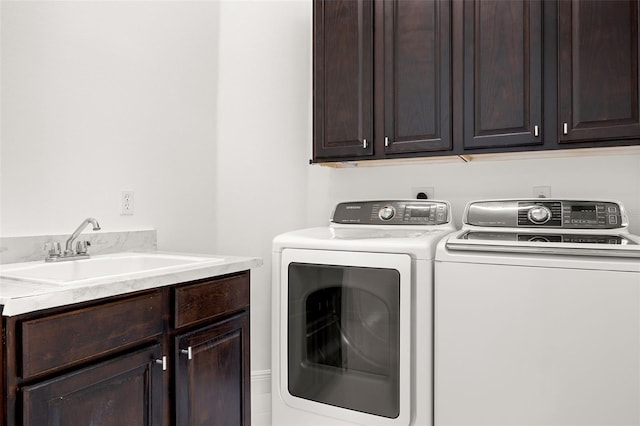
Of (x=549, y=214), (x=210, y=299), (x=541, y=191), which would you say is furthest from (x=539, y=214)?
(x=210, y=299)

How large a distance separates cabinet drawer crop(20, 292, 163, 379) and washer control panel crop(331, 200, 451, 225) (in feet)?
3.85

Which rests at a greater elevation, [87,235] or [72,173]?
[72,173]

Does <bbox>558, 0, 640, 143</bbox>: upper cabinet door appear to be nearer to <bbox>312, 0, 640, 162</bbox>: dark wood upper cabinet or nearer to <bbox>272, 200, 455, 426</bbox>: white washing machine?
<bbox>312, 0, 640, 162</bbox>: dark wood upper cabinet

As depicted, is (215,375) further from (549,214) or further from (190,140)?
(549,214)

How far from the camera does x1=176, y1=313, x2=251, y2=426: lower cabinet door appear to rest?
152 centimetres

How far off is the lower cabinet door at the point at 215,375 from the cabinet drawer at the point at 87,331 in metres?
0.18

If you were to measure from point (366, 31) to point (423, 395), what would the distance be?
1.66 m

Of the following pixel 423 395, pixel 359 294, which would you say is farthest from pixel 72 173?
pixel 423 395

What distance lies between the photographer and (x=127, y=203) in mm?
2021

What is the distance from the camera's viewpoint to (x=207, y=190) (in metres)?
2.41

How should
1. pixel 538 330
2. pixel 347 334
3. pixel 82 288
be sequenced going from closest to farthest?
1. pixel 82 288
2. pixel 538 330
3. pixel 347 334

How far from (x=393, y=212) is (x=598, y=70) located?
1044 millimetres

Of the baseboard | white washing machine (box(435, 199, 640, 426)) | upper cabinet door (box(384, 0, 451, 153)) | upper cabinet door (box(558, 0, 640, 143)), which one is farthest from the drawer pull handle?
upper cabinet door (box(558, 0, 640, 143))

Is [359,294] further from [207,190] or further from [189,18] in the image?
[189,18]
